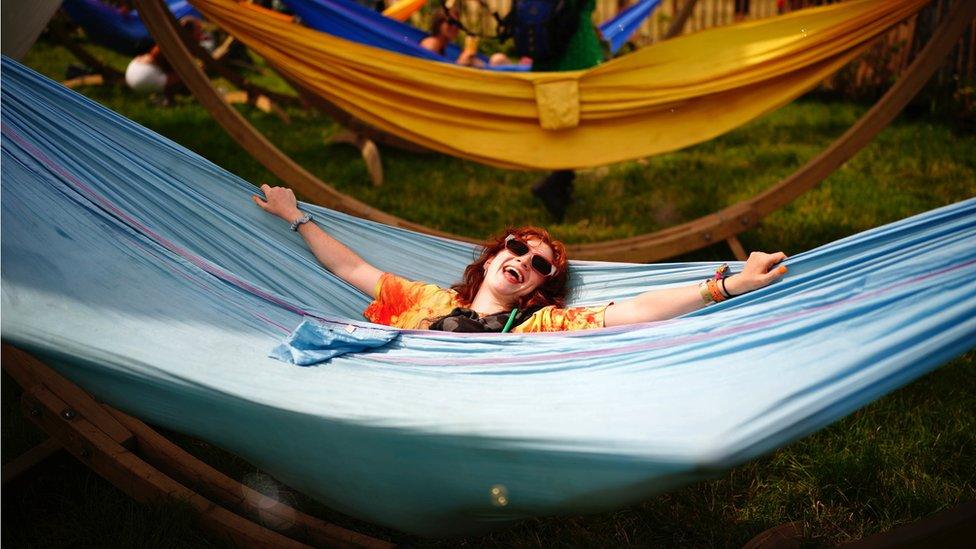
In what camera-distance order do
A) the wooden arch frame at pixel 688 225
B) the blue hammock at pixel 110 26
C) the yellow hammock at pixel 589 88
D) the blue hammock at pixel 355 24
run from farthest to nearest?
the blue hammock at pixel 110 26 → the blue hammock at pixel 355 24 → the yellow hammock at pixel 589 88 → the wooden arch frame at pixel 688 225

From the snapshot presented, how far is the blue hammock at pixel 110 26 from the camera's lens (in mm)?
5059

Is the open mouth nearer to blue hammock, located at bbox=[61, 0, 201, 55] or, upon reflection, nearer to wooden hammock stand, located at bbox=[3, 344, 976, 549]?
wooden hammock stand, located at bbox=[3, 344, 976, 549]

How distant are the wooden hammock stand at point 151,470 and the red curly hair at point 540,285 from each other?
68 cm

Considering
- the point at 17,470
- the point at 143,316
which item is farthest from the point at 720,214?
the point at 17,470

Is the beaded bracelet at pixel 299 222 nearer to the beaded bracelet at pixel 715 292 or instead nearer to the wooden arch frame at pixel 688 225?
the wooden arch frame at pixel 688 225

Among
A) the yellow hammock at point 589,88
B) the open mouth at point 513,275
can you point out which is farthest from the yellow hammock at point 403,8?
the open mouth at point 513,275

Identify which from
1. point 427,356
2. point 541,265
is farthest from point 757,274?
point 427,356

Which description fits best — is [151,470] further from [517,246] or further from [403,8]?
[403,8]

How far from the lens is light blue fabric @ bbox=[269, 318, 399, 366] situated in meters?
1.69

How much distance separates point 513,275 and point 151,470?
0.89m

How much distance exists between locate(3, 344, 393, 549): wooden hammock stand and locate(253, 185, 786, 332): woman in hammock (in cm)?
52

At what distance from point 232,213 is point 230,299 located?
1.08 ft

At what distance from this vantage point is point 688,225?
10.1 ft

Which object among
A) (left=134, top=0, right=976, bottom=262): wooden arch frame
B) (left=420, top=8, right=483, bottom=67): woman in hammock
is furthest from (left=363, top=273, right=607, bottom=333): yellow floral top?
(left=420, top=8, right=483, bottom=67): woman in hammock
